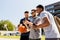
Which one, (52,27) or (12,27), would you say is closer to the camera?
(52,27)

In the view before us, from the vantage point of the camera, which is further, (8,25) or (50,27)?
(8,25)

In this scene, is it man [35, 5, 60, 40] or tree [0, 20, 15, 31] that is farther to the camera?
tree [0, 20, 15, 31]

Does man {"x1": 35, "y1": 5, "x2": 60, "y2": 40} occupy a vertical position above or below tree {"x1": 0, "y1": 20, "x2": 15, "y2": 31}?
below

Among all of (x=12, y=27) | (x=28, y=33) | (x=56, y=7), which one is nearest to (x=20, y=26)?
(x=28, y=33)

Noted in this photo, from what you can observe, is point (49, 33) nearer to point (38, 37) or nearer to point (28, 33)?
point (38, 37)

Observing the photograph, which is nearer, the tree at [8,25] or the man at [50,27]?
the man at [50,27]

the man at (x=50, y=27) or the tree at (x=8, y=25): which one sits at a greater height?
the tree at (x=8, y=25)

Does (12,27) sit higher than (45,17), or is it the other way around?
(12,27)

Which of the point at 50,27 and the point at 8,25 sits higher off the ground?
the point at 8,25

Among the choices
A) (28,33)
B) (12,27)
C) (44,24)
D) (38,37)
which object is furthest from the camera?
(12,27)

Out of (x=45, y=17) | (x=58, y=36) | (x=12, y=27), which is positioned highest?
(x=12, y=27)

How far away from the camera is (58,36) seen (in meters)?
5.55

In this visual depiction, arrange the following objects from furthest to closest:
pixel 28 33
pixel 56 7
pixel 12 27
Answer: pixel 12 27, pixel 56 7, pixel 28 33

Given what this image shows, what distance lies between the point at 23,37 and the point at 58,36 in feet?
10.3
